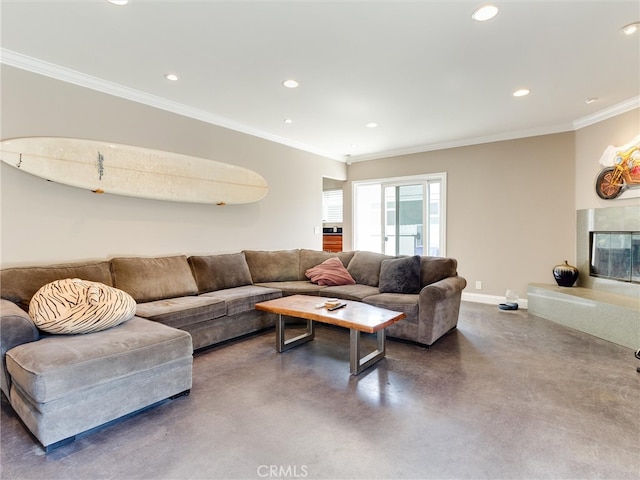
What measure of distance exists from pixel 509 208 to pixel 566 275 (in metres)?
1.22

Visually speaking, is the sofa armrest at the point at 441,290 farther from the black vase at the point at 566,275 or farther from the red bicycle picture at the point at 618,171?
the red bicycle picture at the point at 618,171

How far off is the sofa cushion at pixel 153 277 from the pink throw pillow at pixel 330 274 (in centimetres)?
158

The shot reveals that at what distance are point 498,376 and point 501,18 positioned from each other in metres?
2.63

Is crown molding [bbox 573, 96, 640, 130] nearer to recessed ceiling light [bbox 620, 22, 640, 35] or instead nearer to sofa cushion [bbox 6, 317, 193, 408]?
recessed ceiling light [bbox 620, 22, 640, 35]

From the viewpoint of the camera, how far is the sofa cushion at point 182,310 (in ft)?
9.18

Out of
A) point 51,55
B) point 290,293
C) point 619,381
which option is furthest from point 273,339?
point 51,55

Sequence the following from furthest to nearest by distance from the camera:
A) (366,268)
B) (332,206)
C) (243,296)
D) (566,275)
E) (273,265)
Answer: (332,206) < (273,265) < (366,268) < (566,275) < (243,296)

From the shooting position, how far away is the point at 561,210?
463cm

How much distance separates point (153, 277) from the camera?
10.8ft

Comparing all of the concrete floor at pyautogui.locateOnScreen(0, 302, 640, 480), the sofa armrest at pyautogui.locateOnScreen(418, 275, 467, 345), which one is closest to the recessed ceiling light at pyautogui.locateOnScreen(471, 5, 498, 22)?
the sofa armrest at pyautogui.locateOnScreen(418, 275, 467, 345)

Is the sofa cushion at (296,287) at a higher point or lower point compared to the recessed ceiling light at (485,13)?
lower

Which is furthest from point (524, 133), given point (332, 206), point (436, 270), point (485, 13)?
point (332, 206)

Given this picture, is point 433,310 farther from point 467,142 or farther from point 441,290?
point 467,142

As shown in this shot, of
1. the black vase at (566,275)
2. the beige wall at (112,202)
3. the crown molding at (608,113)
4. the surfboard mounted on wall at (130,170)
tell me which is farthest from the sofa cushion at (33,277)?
Result: the crown molding at (608,113)
